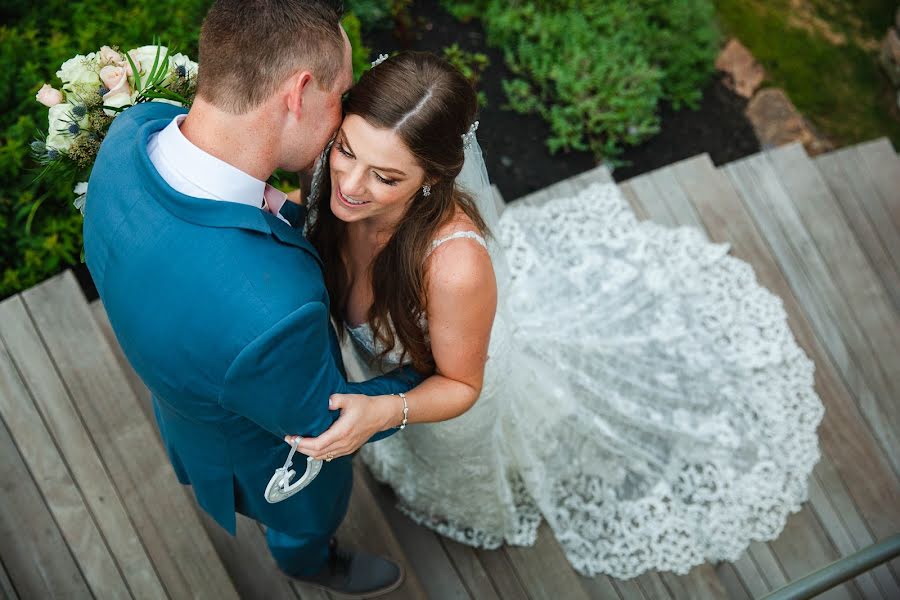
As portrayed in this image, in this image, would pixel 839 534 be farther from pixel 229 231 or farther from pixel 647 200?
pixel 229 231

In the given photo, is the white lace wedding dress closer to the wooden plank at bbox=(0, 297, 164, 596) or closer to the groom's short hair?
the wooden plank at bbox=(0, 297, 164, 596)

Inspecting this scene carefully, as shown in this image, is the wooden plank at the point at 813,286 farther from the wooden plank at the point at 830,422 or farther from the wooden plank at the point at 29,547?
the wooden plank at the point at 29,547

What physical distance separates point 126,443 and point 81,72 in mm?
1514

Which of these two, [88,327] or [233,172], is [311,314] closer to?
[233,172]

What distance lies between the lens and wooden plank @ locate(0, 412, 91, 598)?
2625 millimetres

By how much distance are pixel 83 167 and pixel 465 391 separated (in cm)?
120

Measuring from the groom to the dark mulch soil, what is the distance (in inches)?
112

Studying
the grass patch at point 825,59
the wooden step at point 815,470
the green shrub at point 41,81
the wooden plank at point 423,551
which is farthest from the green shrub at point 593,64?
the wooden plank at point 423,551

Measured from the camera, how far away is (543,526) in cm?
311

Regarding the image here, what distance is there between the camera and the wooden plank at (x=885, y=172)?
4008mm

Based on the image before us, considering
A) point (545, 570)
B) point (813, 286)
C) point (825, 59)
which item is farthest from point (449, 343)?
point (825, 59)

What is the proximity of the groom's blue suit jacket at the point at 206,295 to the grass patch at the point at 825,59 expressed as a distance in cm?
475

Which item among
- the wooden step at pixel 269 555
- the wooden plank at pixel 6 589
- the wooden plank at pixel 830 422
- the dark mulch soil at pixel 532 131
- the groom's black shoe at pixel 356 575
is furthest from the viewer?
the dark mulch soil at pixel 532 131

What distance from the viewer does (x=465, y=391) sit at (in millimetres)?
2129
